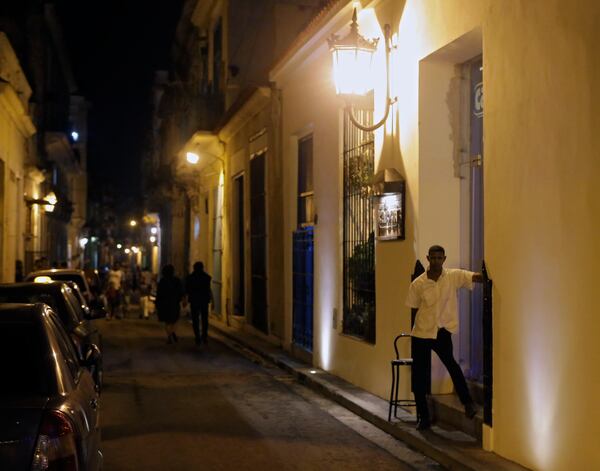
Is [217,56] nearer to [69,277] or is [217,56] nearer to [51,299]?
[69,277]

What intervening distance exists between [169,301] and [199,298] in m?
0.82

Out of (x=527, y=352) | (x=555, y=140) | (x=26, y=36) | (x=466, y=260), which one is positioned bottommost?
(x=527, y=352)

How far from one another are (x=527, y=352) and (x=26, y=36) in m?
→ 25.5

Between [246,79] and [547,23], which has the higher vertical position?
[246,79]

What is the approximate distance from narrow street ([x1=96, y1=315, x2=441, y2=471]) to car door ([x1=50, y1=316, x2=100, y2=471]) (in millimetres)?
2044

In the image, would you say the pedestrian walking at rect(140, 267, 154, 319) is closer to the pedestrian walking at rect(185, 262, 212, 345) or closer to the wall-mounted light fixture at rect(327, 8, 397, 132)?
the pedestrian walking at rect(185, 262, 212, 345)

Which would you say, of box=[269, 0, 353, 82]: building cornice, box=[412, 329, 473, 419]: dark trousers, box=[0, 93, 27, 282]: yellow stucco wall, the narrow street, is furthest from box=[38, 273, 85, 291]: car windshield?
box=[412, 329, 473, 419]: dark trousers

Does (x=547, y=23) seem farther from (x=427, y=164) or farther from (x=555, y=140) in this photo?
(x=427, y=164)

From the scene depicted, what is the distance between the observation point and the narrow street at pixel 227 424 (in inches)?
311

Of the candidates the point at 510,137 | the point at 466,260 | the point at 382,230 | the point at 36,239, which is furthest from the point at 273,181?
the point at 36,239

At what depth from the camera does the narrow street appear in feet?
26.0

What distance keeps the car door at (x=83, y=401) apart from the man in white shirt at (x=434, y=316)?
3814 mm

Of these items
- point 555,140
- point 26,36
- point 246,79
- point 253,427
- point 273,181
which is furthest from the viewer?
point 26,36

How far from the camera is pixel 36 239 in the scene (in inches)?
1140
